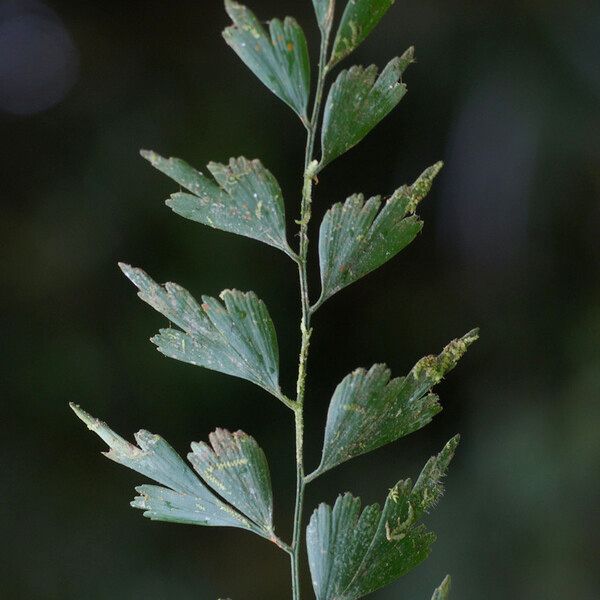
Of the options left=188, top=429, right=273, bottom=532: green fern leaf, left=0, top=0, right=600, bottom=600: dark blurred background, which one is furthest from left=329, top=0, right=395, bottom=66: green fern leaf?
left=0, top=0, right=600, bottom=600: dark blurred background

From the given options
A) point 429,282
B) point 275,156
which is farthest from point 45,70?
point 429,282

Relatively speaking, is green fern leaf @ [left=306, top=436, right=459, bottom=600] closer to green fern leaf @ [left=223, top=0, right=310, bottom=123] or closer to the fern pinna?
the fern pinna

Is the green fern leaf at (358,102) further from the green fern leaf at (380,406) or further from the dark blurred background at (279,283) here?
the dark blurred background at (279,283)

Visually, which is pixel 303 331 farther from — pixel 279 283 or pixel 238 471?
pixel 279 283

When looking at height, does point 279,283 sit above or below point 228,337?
below

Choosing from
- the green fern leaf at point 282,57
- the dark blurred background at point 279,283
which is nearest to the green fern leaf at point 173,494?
the green fern leaf at point 282,57

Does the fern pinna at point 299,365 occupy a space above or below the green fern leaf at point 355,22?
below

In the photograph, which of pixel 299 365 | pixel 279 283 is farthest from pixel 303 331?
pixel 279 283

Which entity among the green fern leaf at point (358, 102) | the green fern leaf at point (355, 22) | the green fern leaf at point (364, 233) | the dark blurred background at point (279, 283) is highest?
the green fern leaf at point (355, 22)

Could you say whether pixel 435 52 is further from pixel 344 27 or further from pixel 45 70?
pixel 344 27
